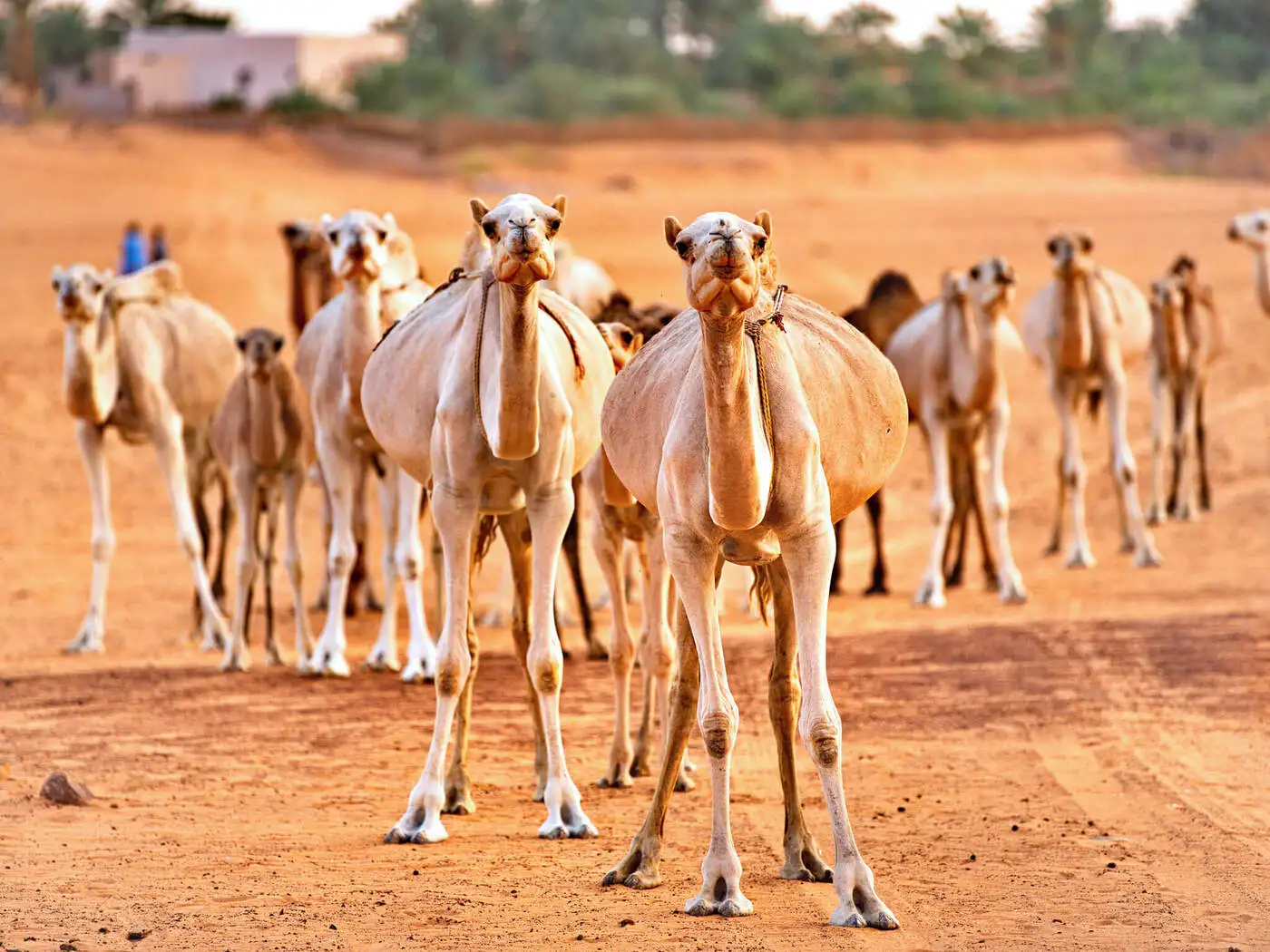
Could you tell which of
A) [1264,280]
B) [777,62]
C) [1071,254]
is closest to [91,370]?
[1071,254]

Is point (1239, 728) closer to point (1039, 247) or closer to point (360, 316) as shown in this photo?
point (360, 316)

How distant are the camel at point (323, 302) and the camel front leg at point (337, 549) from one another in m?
1.43

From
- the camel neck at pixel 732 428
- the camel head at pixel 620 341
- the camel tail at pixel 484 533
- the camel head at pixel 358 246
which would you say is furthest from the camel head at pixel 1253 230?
the camel neck at pixel 732 428

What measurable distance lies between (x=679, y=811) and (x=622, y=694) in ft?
2.81

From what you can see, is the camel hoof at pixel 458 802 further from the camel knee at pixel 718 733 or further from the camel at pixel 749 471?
the camel knee at pixel 718 733

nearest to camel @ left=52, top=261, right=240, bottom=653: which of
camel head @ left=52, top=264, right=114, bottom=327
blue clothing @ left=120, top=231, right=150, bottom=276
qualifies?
camel head @ left=52, top=264, right=114, bottom=327

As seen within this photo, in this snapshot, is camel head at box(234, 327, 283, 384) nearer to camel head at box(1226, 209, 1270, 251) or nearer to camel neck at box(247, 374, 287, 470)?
camel neck at box(247, 374, 287, 470)

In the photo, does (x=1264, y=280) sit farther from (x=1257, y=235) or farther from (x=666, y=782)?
(x=666, y=782)

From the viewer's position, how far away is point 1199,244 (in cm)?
3603

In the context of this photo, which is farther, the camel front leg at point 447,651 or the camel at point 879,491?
the camel at point 879,491

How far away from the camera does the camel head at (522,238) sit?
7.48 m

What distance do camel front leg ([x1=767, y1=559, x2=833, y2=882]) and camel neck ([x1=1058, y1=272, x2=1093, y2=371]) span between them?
883 centimetres

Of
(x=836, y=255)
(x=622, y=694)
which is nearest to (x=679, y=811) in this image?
(x=622, y=694)

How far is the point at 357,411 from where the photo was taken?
38.7 ft
